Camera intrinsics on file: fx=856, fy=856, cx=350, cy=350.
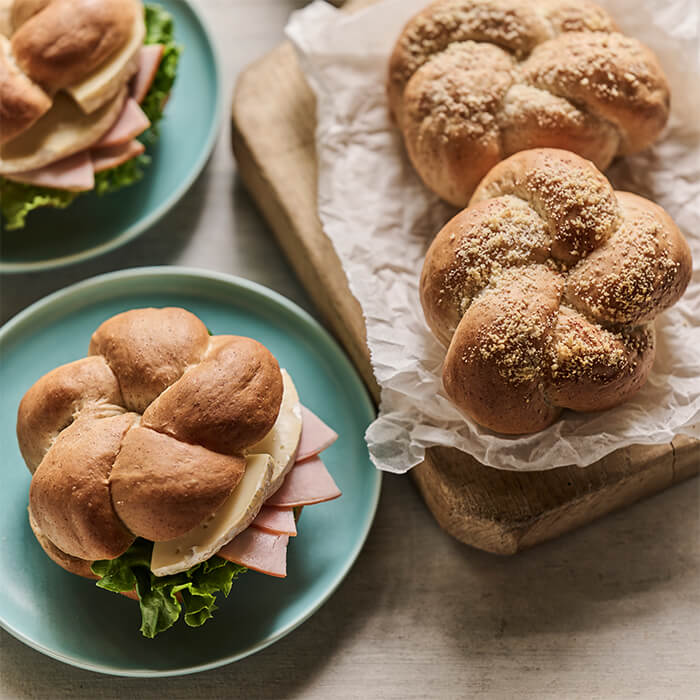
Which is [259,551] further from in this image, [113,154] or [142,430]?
[113,154]

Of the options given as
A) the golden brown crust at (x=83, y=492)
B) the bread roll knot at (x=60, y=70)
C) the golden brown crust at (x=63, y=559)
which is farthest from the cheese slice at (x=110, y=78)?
the golden brown crust at (x=63, y=559)

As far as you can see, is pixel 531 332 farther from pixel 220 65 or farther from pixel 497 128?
pixel 220 65

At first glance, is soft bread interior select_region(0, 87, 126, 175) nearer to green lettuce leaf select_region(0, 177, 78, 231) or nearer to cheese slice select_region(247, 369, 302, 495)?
green lettuce leaf select_region(0, 177, 78, 231)

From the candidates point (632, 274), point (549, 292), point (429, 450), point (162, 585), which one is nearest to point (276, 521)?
point (162, 585)

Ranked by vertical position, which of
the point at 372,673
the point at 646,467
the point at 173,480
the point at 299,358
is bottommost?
the point at 372,673

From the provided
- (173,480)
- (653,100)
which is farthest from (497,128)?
(173,480)

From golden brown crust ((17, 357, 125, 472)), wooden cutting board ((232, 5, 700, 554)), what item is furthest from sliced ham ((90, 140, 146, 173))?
golden brown crust ((17, 357, 125, 472))
